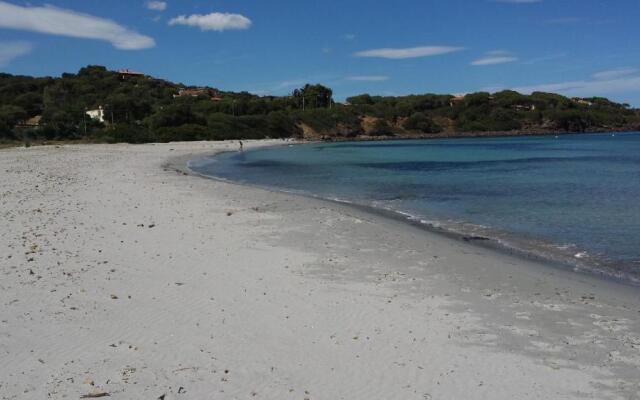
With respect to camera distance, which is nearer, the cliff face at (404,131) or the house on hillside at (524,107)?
the cliff face at (404,131)

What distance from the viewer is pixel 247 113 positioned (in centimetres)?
11375

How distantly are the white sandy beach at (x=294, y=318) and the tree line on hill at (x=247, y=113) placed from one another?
5954 centimetres

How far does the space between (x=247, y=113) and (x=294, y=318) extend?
11046 centimetres

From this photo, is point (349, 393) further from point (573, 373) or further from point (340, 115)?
point (340, 115)

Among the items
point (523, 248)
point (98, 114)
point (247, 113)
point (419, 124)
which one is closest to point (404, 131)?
point (419, 124)

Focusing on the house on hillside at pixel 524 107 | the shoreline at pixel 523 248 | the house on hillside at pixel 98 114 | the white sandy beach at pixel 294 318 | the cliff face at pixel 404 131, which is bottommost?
the shoreline at pixel 523 248

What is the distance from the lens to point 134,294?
6.85 m

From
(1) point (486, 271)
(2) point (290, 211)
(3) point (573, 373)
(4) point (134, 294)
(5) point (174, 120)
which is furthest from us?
(5) point (174, 120)

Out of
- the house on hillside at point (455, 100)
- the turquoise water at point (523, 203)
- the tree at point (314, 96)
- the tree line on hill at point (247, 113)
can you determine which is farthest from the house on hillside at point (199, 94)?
the turquoise water at point (523, 203)

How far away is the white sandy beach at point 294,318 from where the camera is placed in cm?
455

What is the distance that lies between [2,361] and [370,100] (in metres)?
154

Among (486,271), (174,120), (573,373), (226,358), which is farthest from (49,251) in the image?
(174,120)

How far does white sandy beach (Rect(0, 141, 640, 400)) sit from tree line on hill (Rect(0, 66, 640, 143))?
59.5 metres

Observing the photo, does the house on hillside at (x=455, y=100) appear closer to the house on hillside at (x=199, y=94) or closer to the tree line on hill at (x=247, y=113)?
the tree line on hill at (x=247, y=113)
